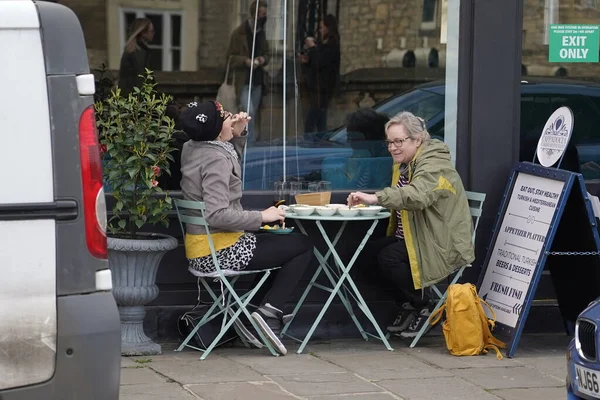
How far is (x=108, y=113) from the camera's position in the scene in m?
6.66

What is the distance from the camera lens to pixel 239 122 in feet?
22.5

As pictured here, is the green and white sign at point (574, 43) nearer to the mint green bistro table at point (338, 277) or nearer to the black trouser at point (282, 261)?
the mint green bistro table at point (338, 277)

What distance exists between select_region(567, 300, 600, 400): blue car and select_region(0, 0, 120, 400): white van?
76.3 inches

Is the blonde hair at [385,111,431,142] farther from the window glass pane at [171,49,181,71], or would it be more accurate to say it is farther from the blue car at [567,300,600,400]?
the blue car at [567,300,600,400]

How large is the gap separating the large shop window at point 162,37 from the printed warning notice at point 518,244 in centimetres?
231

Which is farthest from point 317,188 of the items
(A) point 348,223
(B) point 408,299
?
(B) point 408,299

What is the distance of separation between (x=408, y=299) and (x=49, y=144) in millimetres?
3516

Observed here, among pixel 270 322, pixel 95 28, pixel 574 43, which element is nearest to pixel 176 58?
pixel 95 28

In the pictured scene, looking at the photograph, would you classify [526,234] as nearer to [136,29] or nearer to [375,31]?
[375,31]

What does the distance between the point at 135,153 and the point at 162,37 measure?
42.0 inches

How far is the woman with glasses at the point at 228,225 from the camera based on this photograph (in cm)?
643

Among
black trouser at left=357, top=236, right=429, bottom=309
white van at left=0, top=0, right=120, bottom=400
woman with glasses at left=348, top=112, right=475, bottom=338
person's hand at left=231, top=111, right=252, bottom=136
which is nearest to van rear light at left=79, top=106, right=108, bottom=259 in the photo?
white van at left=0, top=0, right=120, bottom=400

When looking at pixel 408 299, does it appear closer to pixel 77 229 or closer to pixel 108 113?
pixel 108 113

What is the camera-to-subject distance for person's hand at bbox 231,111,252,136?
22.3 ft
